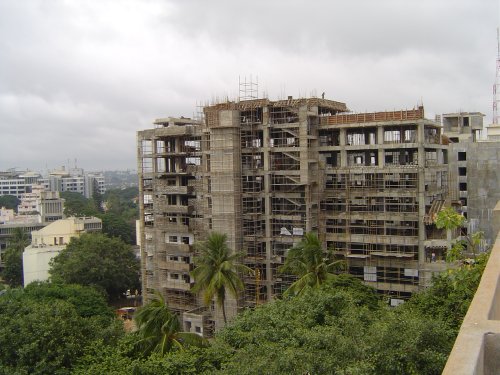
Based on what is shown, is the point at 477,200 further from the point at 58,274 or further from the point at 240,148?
the point at 58,274

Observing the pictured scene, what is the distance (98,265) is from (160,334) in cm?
3629

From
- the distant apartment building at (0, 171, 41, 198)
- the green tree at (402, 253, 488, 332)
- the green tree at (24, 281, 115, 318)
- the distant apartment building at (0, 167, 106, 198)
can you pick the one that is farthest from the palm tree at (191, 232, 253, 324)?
the distant apartment building at (0, 171, 41, 198)

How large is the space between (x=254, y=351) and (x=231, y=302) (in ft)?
81.8

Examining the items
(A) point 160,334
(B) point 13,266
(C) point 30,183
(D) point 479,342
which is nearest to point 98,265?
(B) point 13,266

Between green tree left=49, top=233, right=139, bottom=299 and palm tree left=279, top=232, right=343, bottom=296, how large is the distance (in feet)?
99.5

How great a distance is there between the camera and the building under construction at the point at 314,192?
38312mm

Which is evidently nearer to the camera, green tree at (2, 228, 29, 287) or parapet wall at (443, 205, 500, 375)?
parapet wall at (443, 205, 500, 375)

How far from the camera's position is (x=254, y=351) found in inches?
651

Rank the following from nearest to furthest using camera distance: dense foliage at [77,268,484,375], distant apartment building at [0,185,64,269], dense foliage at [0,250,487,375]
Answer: dense foliage at [77,268,484,375] < dense foliage at [0,250,487,375] < distant apartment building at [0,185,64,269]

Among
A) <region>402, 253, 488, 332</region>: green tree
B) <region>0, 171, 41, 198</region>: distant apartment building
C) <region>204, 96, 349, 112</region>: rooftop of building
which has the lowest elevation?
<region>402, 253, 488, 332</region>: green tree

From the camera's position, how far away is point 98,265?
58.8m

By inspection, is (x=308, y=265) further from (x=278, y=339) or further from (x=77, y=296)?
(x=77, y=296)

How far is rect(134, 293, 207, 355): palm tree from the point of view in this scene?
24047 millimetres

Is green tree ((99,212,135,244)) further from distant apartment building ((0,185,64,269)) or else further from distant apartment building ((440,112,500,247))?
distant apartment building ((440,112,500,247))
